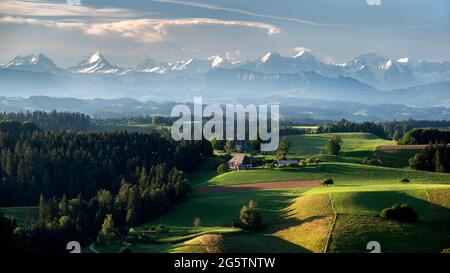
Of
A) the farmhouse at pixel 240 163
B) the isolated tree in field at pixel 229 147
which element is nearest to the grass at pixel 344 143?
the isolated tree in field at pixel 229 147

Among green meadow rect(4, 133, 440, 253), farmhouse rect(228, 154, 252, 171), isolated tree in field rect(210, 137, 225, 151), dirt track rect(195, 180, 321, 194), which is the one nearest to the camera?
green meadow rect(4, 133, 440, 253)

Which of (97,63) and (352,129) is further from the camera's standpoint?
(352,129)

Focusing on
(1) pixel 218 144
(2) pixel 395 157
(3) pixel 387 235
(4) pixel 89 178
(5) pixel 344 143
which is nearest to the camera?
(3) pixel 387 235

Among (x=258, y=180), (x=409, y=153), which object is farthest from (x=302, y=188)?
(x=409, y=153)

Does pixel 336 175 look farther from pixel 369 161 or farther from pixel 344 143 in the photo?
pixel 344 143

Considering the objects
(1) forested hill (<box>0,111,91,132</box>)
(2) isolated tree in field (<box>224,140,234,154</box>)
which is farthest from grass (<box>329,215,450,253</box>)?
(1) forested hill (<box>0,111,91,132</box>)

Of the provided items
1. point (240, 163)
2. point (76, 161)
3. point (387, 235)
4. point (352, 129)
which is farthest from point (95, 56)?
point (352, 129)

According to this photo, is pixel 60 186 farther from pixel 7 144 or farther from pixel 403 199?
pixel 403 199

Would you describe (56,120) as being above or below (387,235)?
above

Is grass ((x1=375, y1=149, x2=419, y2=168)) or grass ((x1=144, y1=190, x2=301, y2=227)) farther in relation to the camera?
grass ((x1=375, y1=149, x2=419, y2=168))

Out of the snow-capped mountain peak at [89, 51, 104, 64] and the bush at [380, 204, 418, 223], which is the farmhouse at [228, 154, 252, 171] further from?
the snow-capped mountain peak at [89, 51, 104, 64]

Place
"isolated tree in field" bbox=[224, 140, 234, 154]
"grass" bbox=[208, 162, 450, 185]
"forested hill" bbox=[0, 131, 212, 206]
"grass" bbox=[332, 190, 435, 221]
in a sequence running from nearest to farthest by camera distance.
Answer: "grass" bbox=[332, 190, 435, 221] → "grass" bbox=[208, 162, 450, 185] → "forested hill" bbox=[0, 131, 212, 206] → "isolated tree in field" bbox=[224, 140, 234, 154]

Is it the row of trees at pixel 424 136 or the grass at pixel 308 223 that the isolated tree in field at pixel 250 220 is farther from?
the row of trees at pixel 424 136

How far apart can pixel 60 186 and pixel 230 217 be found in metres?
29.7
